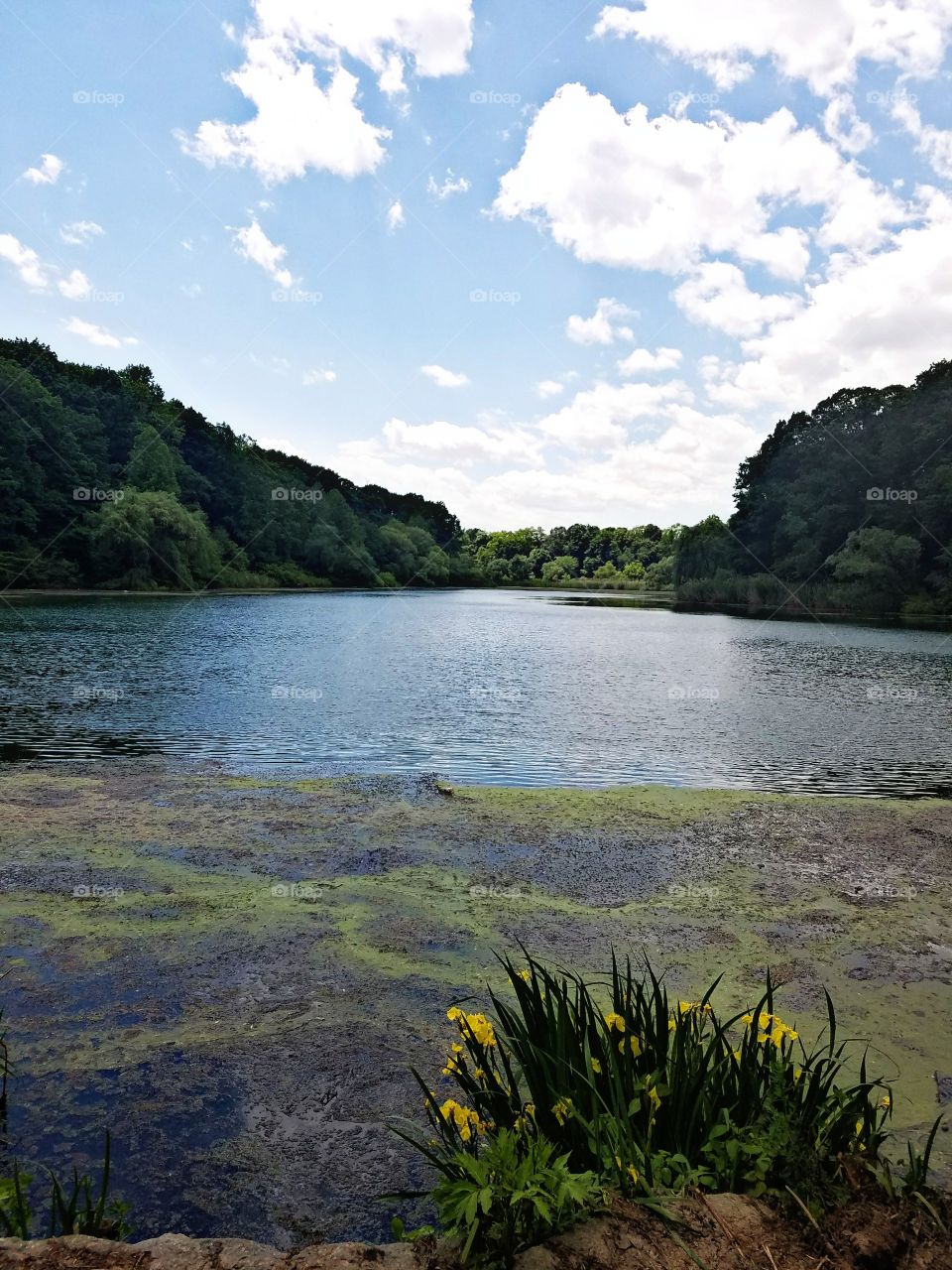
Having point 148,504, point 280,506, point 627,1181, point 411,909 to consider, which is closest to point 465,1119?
point 627,1181

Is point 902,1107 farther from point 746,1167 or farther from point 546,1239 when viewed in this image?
point 546,1239

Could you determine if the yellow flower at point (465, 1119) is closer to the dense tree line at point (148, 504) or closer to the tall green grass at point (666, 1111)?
the tall green grass at point (666, 1111)

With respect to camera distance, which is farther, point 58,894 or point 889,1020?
point 58,894

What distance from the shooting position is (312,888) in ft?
25.4

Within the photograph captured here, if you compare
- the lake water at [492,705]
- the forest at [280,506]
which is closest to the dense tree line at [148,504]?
the forest at [280,506]

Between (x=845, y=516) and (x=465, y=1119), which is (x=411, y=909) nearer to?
(x=465, y=1119)

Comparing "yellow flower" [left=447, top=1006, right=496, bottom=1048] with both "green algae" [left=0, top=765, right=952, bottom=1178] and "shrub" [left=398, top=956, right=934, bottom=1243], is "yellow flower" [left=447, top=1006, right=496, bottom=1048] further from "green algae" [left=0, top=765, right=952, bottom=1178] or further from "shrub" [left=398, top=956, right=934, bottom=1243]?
"green algae" [left=0, top=765, right=952, bottom=1178]

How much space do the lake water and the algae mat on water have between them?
98.7 inches

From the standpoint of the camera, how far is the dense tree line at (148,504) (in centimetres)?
7212

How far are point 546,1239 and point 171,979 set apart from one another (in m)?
3.85

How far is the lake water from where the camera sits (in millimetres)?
14359

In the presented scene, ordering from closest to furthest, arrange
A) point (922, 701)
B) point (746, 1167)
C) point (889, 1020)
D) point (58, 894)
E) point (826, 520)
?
1. point (746, 1167)
2. point (889, 1020)
3. point (58, 894)
4. point (922, 701)
5. point (826, 520)

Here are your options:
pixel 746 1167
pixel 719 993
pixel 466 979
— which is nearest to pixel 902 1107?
pixel 719 993

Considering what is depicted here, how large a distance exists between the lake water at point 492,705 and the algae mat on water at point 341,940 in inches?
98.7
